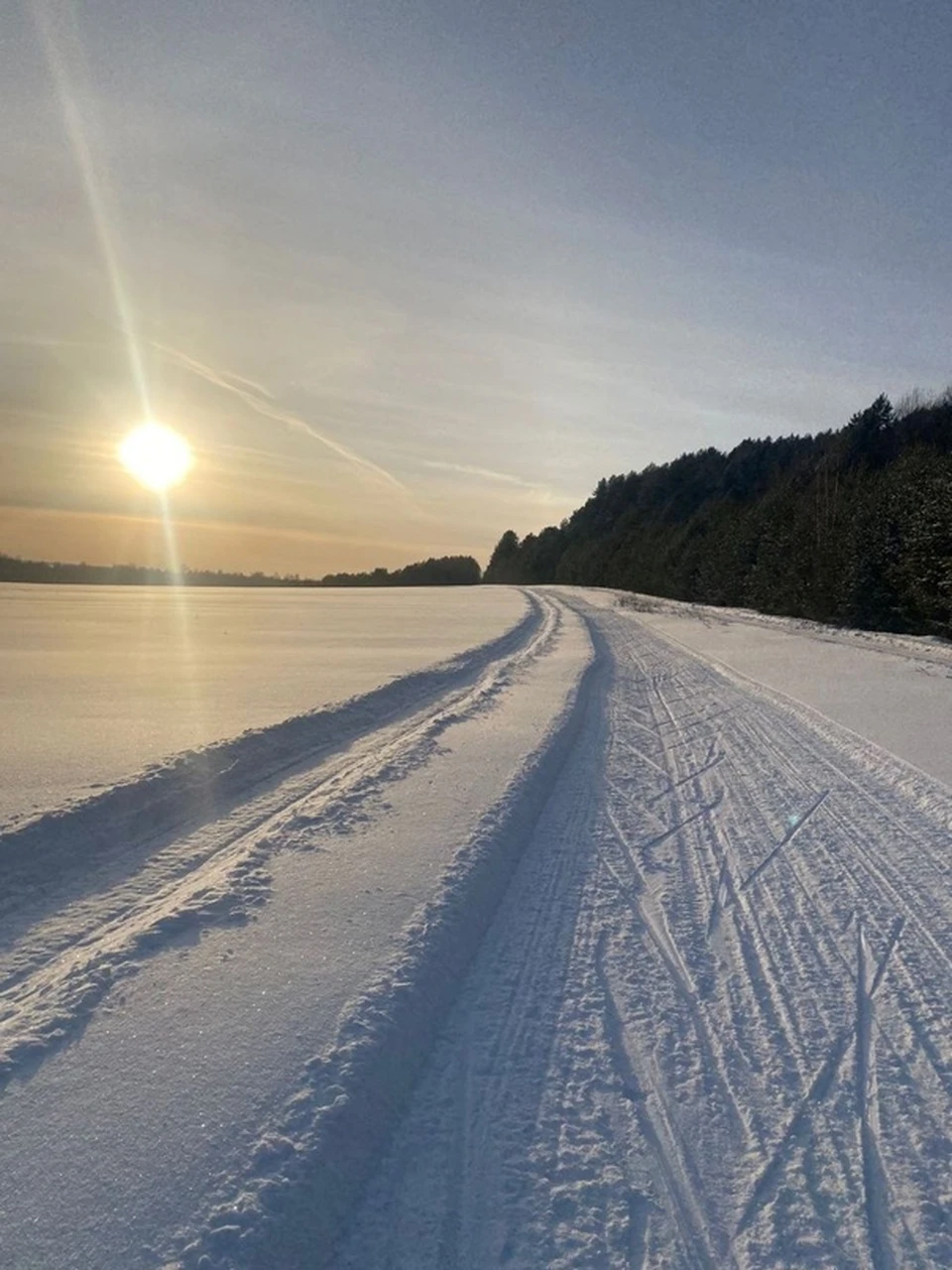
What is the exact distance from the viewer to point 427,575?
114 meters

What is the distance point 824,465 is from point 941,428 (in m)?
26.1

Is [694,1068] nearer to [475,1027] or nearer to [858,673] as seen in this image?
[475,1027]

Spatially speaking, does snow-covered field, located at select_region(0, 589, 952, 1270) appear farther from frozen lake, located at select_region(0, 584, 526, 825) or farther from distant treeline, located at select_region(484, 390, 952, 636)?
distant treeline, located at select_region(484, 390, 952, 636)

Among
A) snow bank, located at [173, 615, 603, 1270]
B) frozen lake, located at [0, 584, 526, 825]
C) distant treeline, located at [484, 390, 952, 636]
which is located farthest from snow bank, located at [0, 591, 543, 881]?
distant treeline, located at [484, 390, 952, 636]

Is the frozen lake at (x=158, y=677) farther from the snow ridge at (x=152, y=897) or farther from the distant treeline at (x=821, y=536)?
the distant treeline at (x=821, y=536)

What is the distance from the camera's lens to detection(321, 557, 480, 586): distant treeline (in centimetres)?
10550

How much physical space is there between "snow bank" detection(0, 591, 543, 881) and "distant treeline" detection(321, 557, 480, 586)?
91.7 metres

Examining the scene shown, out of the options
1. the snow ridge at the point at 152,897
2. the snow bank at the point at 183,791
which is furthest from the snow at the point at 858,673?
the snow bank at the point at 183,791

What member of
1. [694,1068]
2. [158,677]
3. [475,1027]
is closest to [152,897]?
[475,1027]

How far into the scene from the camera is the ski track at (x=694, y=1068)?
2400 millimetres

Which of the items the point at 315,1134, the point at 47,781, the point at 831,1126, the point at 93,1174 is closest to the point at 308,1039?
the point at 315,1134

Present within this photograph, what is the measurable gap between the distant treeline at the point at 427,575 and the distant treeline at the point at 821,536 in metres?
20.3

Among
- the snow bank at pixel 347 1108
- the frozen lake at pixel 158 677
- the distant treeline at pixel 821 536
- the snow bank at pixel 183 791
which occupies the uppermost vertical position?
the distant treeline at pixel 821 536

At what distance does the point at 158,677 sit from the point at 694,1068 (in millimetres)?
11952
